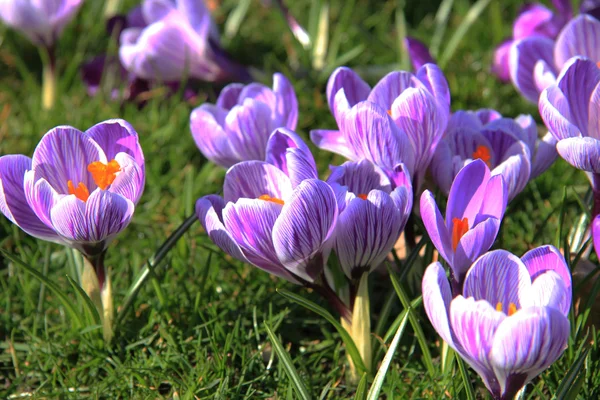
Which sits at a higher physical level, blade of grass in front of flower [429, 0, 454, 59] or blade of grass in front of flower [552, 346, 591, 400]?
blade of grass in front of flower [429, 0, 454, 59]

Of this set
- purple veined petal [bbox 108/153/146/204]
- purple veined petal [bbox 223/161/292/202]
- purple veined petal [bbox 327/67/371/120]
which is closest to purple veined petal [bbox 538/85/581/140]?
purple veined petal [bbox 327/67/371/120]

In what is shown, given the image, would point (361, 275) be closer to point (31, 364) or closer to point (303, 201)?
point (303, 201)

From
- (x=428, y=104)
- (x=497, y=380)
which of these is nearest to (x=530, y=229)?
(x=428, y=104)

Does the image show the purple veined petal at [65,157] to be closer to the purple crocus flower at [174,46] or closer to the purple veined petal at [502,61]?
the purple crocus flower at [174,46]

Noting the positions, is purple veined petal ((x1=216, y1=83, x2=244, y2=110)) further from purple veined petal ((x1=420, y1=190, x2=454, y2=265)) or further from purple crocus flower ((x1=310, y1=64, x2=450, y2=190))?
purple veined petal ((x1=420, y1=190, x2=454, y2=265))

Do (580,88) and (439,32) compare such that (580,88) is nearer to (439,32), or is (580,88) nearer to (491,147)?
(491,147)

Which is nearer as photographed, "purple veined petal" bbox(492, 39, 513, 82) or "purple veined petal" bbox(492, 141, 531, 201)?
"purple veined petal" bbox(492, 141, 531, 201)

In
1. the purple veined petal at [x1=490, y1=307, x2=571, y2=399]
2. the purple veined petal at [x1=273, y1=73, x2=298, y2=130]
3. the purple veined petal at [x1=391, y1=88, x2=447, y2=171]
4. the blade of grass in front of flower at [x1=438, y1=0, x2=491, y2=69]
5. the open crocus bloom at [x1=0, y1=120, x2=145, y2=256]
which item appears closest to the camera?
the purple veined petal at [x1=490, y1=307, x2=571, y2=399]

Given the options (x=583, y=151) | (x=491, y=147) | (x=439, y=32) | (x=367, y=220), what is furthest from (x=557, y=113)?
(x=439, y=32)
